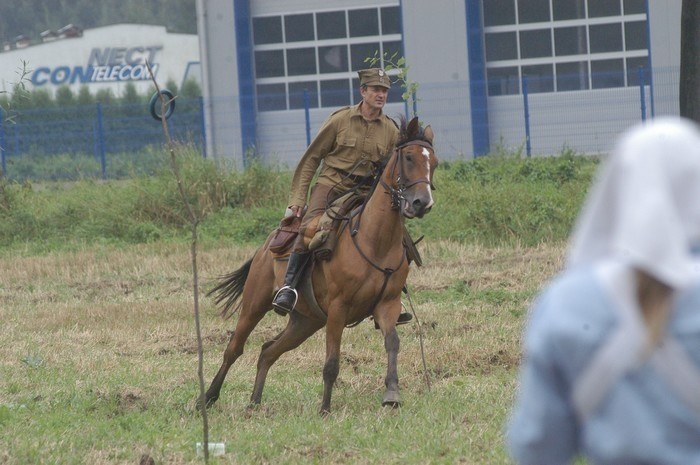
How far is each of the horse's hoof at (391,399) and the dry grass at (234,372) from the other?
7cm

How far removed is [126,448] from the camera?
725 cm

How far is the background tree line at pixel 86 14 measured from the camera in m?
90.2

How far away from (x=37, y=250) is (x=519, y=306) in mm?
9452

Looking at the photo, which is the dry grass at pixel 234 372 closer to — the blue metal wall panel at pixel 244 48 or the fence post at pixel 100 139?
the fence post at pixel 100 139

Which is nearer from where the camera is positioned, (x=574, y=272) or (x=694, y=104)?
(x=574, y=272)

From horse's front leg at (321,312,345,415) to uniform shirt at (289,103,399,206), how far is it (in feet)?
3.63

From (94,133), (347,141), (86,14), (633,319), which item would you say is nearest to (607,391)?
(633,319)

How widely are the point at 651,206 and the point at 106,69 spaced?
80.9 meters

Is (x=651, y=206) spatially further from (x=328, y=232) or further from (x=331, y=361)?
(x=328, y=232)

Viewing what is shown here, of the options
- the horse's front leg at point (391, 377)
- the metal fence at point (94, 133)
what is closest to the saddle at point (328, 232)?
the horse's front leg at point (391, 377)

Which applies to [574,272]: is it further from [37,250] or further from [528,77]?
[528,77]

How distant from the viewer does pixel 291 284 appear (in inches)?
349

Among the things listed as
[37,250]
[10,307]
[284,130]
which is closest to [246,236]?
[37,250]

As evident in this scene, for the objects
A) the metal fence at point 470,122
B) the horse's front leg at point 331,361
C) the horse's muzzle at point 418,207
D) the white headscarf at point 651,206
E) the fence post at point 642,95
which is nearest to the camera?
the white headscarf at point 651,206
